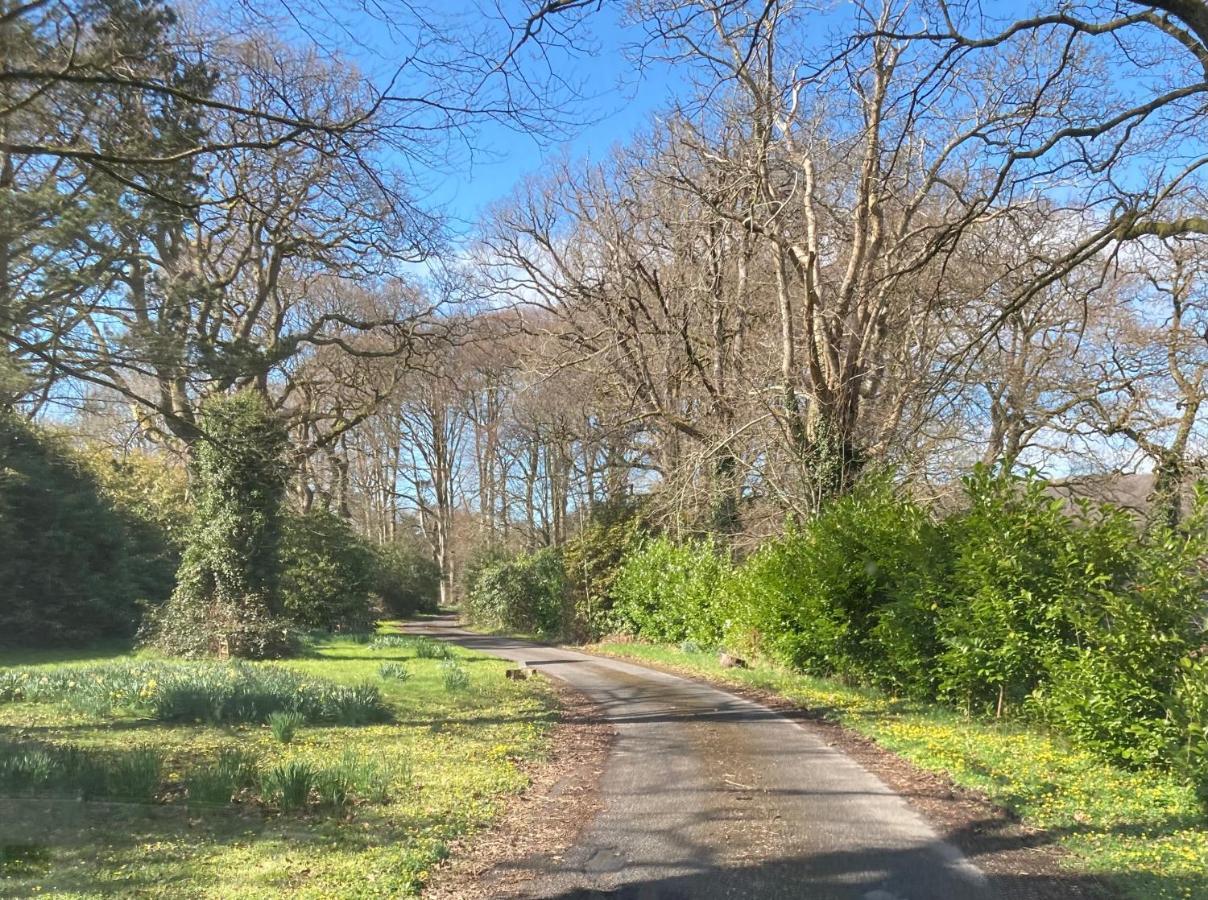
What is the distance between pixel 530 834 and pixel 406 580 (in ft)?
146

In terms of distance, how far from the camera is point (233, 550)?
1900cm

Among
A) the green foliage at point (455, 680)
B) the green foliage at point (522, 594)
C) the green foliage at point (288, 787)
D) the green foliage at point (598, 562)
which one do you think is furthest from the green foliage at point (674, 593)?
the green foliage at point (288, 787)

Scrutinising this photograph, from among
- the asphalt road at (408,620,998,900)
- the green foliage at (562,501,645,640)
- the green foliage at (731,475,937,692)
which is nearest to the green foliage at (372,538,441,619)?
the green foliage at (562,501,645,640)

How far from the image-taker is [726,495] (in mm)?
24500

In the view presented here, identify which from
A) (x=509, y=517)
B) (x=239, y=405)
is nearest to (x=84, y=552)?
(x=239, y=405)

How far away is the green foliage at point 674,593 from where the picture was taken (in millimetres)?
21766

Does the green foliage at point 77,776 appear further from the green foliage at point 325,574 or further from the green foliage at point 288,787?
the green foliage at point 325,574

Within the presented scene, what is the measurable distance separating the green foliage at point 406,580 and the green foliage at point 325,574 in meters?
13.3

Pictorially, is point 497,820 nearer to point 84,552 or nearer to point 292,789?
point 292,789

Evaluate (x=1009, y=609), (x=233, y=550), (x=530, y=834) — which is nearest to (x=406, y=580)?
(x=233, y=550)

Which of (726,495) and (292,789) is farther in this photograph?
(726,495)

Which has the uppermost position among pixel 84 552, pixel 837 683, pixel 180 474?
pixel 180 474

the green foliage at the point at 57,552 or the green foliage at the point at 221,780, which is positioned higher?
the green foliage at the point at 57,552

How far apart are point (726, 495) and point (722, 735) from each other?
48.8 feet
